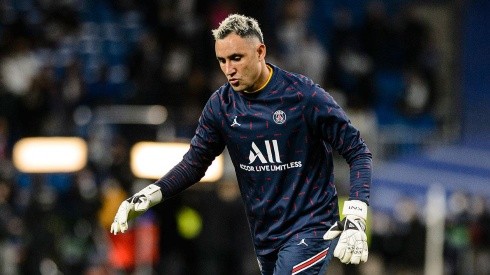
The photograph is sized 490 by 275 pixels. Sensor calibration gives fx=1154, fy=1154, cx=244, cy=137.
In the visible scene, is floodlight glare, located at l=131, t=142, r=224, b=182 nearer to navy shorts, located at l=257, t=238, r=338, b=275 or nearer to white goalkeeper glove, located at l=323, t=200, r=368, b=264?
navy shorts, located at l=257, t=238, r=338, b=275

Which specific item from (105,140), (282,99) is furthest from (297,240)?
(105,140)

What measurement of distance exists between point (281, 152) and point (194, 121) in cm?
983

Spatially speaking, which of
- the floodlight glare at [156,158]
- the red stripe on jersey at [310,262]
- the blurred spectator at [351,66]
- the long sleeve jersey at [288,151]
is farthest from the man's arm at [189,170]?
the blurred spectator at [351,66]

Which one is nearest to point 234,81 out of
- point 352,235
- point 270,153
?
point 270,153

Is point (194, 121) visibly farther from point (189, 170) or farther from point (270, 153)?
point (270, 153)

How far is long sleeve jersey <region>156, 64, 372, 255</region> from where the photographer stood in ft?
21.0

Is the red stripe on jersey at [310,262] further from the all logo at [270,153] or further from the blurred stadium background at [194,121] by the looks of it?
the blurred stadium background at [194,121]

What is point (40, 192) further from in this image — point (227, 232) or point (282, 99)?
point (282, 99)

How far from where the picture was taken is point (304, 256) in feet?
21.1

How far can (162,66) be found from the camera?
56.5 feet

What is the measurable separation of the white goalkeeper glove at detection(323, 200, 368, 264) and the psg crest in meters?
0.61

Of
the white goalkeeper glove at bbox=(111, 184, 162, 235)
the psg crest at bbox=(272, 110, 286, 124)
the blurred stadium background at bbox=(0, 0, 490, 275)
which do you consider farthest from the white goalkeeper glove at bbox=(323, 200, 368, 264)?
the blurred stadium background at bbox=(0, 0, 490, 275)

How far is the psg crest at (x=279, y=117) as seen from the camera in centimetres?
648

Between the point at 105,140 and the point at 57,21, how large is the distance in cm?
254
